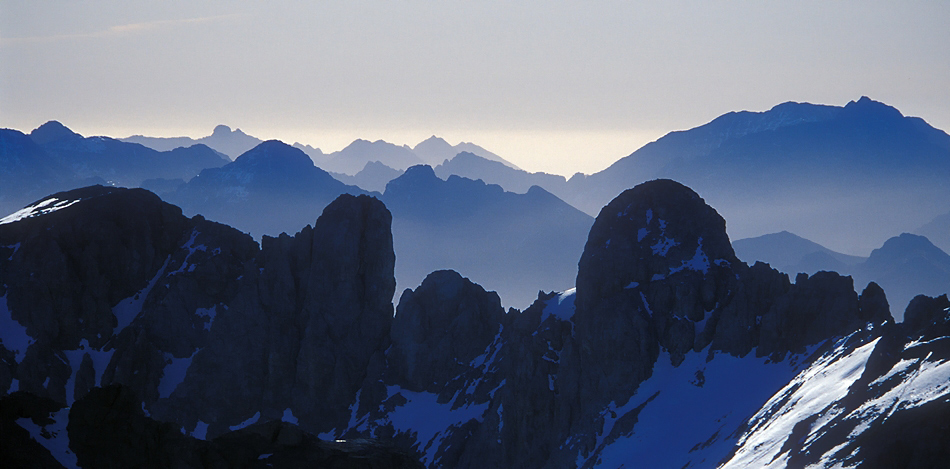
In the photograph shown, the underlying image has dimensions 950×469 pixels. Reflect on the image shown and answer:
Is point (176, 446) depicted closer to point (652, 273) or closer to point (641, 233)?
point (652, 273)

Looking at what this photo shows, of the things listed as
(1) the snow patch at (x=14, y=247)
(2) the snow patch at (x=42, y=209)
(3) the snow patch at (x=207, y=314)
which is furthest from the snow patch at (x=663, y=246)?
(1) the snow patch at (x=14, y=247)

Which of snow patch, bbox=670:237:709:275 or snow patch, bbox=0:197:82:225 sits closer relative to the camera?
snow patch, bbox=670:237:709:275

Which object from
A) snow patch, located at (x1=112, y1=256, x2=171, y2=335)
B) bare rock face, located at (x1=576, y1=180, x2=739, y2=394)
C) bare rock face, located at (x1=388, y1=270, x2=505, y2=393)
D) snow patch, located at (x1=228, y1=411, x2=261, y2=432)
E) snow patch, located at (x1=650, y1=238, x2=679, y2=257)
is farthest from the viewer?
snow patch, located at (x1=112, y1=256, x2=171, y2=335)

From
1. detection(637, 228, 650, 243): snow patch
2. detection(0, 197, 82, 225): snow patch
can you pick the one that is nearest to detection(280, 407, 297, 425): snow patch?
detection(0, 197, 82, 225): snow patch

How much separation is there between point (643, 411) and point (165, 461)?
7606 centimetres

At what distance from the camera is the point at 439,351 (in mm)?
158625

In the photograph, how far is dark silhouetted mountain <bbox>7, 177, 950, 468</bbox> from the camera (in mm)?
71812

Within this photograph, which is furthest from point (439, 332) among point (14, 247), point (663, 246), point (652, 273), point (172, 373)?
point (14, 247)

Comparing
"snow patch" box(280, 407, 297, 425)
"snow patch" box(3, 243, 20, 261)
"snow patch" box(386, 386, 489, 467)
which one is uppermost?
"snow patch" box(3, 243, 20, 261)

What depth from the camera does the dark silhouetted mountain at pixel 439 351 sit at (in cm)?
7181

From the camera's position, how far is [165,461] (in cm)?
6519

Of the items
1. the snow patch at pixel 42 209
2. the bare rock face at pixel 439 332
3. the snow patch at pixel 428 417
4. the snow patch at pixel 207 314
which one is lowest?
the snow patch at pixel 428 417

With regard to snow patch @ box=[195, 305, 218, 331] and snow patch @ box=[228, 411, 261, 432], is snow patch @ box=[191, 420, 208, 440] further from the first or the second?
snow patch @ box=[195, 305, 218, 331]

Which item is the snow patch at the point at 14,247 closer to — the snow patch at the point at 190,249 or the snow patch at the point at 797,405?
the snow patch at the point at 190,249
